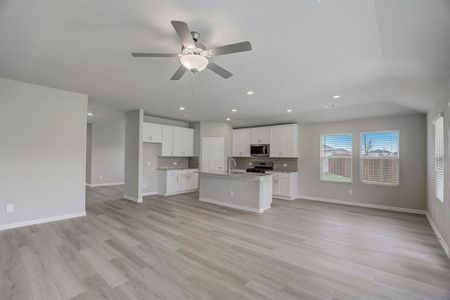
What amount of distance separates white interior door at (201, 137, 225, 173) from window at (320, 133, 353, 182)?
11.3ft

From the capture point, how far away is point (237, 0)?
1.72 meters

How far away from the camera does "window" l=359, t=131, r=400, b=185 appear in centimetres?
552

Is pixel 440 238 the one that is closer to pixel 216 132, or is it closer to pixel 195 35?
pixel 195 35

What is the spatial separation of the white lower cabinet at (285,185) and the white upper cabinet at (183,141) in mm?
3175

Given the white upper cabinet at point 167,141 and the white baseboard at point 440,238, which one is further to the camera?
the white upper cabinet at point 167,141

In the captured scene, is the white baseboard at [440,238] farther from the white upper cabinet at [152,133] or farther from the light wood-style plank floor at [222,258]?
the white upper cabinet at [152,133]

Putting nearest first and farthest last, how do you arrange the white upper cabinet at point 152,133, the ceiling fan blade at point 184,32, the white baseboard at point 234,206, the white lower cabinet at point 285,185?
the ceiling fan blade at point 184,32, the white baseboard at point 234,206, the white upper cabinet at point 152,133, the white lower cabinet at point 285,185

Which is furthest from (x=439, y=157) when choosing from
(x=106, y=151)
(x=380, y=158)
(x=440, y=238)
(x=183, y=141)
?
(x=106, y=151)

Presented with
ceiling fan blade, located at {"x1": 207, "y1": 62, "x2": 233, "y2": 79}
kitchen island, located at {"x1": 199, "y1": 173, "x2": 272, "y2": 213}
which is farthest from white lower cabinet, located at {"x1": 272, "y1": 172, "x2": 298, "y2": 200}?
ceiling fan blade, located at {"x1": 207, "y1": 62, "x2": 233, "y2": 79}

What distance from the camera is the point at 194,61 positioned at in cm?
222

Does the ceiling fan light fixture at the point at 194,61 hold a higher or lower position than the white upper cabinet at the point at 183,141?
higher

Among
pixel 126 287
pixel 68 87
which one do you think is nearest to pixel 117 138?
pixel 68 87

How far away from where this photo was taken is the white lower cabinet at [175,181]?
22.4 ft

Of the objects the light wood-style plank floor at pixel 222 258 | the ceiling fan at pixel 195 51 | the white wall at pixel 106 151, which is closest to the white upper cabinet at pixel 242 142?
the light wood-style plank floor at pixel 222 258
